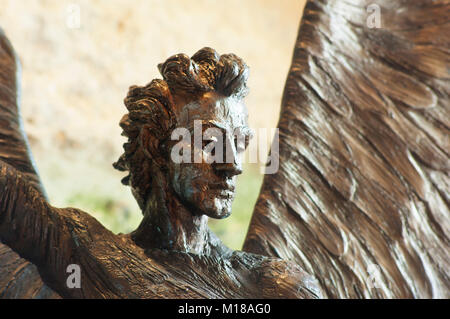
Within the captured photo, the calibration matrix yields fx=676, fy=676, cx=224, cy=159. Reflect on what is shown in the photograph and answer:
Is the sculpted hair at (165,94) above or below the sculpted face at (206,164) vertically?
above

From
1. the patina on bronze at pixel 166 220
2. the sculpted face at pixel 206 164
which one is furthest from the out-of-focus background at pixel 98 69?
the sculpted face at pixel 206 164

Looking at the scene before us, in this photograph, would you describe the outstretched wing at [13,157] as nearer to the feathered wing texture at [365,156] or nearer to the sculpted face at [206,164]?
the sculpted face at [206,164]

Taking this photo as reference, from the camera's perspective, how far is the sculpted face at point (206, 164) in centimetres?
159

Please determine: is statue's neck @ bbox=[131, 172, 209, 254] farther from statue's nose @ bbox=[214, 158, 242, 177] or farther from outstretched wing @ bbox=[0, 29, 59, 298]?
outstretched wing @ bbox=[0, 29, 59, 298]

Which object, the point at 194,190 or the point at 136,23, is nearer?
the point at 194,190

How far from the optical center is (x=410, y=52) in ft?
7.73

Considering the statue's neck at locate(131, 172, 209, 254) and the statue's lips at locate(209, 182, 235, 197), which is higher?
the statue's lips at locate(209, 182, 235, 197)

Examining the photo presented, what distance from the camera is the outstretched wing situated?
158 cm

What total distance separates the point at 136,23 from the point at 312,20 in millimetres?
769

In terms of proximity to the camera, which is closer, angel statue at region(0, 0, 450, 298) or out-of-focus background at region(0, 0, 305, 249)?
angel statue at region(0, 0, 450, 298)

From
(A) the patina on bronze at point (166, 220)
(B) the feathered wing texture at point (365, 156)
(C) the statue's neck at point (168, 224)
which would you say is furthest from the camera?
(B) the feathered wing texture at point (365, 156)

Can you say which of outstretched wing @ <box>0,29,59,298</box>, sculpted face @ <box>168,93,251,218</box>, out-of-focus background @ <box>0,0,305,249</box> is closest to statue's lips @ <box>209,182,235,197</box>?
sculpted face @ <box>168,93,251,218</box>
